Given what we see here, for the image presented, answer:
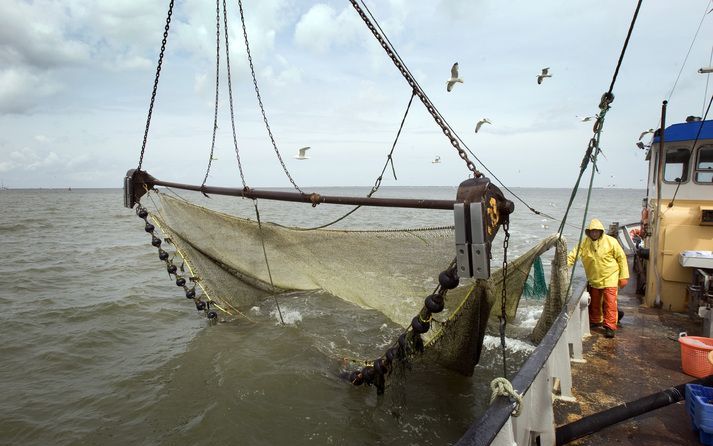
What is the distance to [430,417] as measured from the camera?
4.59 metres

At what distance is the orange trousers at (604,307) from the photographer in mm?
5305

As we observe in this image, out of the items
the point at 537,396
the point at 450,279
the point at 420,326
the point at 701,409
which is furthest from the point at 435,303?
the point at 701,409

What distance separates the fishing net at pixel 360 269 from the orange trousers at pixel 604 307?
26.7 inches

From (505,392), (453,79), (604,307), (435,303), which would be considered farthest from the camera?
(453,79)

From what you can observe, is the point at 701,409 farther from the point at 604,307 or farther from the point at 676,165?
the point at 676,165

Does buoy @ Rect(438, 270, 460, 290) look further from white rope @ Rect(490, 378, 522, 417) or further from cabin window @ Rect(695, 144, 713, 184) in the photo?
cabin window @ Rect(695, 144, 713, 184)

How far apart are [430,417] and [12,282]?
1122 cm

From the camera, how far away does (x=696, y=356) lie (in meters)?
3.97

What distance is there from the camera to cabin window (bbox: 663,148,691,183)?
6.70 meters

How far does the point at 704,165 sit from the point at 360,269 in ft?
19.9

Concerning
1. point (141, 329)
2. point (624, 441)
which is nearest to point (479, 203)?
point (624, 441)

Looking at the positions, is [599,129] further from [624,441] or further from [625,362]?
[625,362]

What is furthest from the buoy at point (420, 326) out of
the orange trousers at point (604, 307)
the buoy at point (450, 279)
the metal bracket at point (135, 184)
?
the metal bracket at point (135, 184)

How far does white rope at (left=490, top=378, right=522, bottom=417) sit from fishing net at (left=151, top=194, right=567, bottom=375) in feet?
4.92
